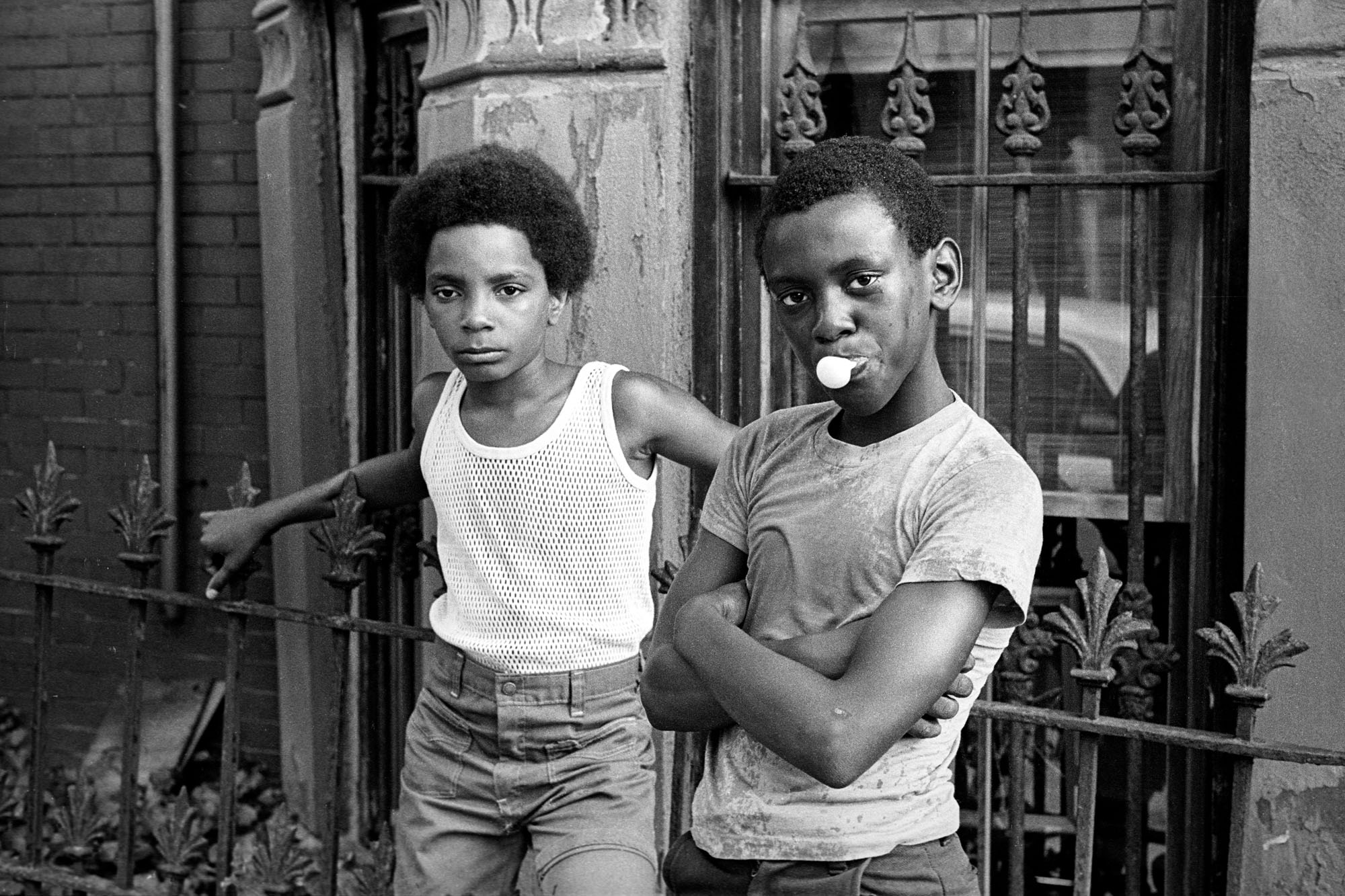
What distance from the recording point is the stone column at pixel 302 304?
4.48 metres

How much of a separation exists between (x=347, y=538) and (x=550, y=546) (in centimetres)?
53

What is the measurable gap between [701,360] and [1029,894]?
1.51 meters

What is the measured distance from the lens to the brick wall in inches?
199

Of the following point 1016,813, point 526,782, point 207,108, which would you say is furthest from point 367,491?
point 207,108

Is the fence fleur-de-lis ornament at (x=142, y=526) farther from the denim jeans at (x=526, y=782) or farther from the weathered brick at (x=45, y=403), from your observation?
the weathered brick at (x=45, y=403)

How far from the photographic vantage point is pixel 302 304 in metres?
4.55

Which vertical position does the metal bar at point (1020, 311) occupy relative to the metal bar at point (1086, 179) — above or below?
below

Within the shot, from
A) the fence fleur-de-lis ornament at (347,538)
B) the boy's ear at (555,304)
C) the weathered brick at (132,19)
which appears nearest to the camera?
the boy's ear at (555,304)

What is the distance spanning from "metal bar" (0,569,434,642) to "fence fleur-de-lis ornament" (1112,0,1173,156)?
5.95 ft

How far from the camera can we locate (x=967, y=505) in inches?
74.7

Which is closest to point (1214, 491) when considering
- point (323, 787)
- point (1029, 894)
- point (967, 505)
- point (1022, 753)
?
point (1022, 753)

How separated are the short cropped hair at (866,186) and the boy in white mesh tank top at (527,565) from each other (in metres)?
0.94

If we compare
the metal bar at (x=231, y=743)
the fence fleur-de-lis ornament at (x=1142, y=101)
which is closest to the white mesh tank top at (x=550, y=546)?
the metal bar at (x=231, y=743)

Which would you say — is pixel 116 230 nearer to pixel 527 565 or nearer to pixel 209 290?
pixel 209 290
